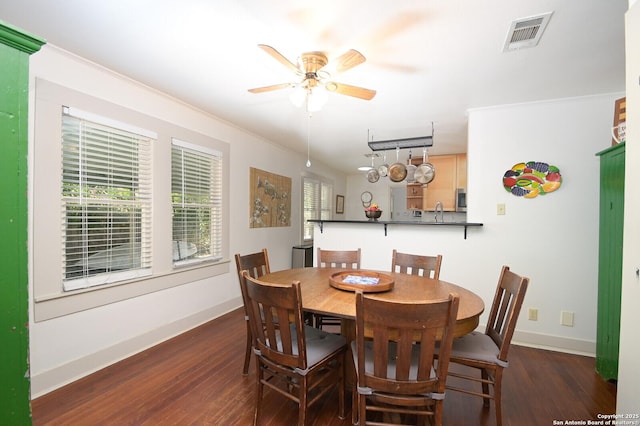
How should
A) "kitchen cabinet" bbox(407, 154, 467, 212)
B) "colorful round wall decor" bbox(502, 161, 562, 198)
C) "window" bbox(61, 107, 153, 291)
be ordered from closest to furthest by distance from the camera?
"window" bbox(61, 107, 153, 291) → "colorful round wall decor" bbox(502, 161, 562, 198) → "kitchen cabinet" bbox(407, 154, 467, 212)

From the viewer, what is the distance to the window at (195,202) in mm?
2959

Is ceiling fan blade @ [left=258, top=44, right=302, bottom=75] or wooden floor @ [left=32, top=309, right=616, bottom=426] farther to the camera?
wooden floor @ [left=32, top=309, right=616, bottom=426]

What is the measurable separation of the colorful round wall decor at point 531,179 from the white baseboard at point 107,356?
3.53 m

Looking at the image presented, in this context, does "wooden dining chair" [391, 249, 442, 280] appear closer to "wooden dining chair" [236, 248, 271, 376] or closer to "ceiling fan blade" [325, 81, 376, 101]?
"wooden dining chair" [236, 248, 271, 376]

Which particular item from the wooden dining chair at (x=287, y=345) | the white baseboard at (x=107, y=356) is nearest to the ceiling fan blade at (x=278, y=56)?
the wooden dining chair at (x=287, y=345)

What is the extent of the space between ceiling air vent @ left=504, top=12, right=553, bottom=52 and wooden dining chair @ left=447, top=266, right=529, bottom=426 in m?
1.41

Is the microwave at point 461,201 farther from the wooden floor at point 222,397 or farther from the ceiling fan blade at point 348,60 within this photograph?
the ceiling fan blade at point 348,60

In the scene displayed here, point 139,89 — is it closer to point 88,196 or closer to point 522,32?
point 88,196

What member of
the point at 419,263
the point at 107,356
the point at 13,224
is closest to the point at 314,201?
the point at 419,263

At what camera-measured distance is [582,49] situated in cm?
187

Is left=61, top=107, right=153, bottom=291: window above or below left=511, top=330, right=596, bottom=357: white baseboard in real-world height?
above

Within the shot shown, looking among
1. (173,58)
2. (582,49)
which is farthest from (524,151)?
(173,58)

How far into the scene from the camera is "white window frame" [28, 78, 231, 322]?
6.27 feet

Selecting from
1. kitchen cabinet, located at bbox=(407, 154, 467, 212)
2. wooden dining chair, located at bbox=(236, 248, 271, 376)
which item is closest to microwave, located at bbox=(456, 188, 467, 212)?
kitchen cabinet, located at bbox=(407, 154, 467, 212)
